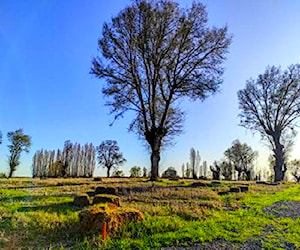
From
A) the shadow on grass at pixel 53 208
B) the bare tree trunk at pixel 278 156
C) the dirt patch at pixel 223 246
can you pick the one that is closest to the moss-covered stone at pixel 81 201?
the shadow on grass at pixel 53 208

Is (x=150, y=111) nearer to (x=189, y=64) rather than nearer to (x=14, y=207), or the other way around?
(x=189, y=64)

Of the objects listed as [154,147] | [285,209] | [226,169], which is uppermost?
[226,169]

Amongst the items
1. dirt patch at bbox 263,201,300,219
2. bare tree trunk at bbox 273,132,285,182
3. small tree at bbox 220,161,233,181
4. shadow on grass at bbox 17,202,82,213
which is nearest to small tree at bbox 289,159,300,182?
small tree at bbox 220,161,233,181

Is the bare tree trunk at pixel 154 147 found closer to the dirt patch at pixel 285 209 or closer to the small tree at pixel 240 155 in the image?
the dirt patch at pixel 285 209

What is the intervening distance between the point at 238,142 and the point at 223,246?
5720 centimetres

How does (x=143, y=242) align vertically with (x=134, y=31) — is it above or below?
below

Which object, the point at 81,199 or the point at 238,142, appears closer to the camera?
the point at 81,199

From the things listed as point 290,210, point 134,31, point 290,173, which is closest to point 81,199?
point 290,210

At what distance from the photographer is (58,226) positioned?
367 inches

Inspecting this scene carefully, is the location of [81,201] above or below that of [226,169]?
below

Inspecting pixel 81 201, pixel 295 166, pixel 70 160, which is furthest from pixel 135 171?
pixel 81 201

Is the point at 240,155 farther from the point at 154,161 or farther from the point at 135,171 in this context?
the point at 154,161

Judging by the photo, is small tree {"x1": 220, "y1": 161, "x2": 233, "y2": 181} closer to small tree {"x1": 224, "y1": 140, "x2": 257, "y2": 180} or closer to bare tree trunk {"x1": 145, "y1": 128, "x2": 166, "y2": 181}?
small tree {"x1": 224, "y1": 140, "x2": 257, "y2": 180}

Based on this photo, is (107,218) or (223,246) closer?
(223,246)
